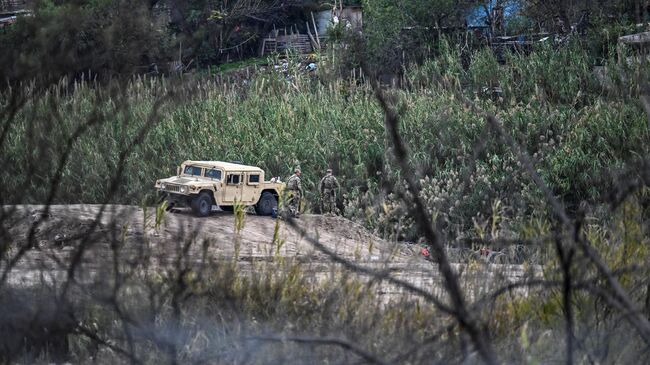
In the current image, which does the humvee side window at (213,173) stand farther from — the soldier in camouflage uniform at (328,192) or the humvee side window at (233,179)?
the soldier in camouflage uniform at (328,192)

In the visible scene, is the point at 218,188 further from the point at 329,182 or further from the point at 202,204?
the point at 329,182

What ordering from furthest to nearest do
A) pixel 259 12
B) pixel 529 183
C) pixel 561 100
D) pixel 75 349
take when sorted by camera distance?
1. pixel 259 12
2. pixel 561 100
3. pixel 529 183
4. pixel 75 349

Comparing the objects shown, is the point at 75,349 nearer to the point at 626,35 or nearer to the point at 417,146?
the point at 417,146

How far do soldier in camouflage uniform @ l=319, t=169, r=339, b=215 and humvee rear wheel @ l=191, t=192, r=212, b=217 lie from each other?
2.66m

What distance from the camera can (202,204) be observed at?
15.4 metres

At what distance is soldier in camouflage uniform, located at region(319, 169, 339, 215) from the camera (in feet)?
57.8

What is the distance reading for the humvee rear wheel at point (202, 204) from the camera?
15227 mm

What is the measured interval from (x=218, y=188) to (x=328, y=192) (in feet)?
9.65

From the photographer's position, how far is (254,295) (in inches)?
267

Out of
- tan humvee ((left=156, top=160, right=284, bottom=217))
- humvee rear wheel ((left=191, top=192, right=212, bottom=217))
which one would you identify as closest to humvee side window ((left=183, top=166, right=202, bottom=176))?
tan humvee ((left=156, top=160, right=284, bottom=217))

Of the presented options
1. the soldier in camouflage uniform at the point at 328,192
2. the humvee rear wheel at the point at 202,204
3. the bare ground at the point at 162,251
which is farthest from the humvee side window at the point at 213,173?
the soldier in camouflage uniform at the point at 328,192

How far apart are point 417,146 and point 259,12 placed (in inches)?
530

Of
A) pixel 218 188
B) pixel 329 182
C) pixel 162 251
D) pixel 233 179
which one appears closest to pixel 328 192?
pixel 329 182

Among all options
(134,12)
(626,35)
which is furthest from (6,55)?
(626,35)
